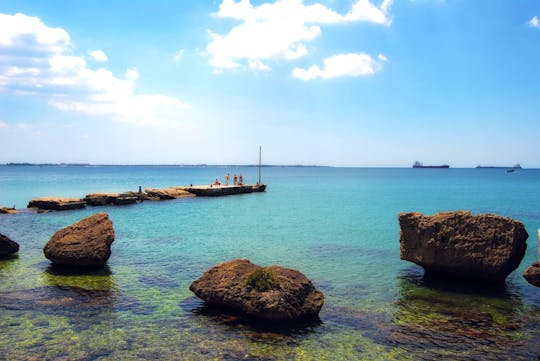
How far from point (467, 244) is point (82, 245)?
61.5 ft

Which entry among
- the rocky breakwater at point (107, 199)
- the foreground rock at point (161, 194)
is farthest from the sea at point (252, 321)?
the foreground rock at point (161, 194)

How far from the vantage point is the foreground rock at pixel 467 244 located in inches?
727

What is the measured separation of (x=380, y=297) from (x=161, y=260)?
12.8 metres

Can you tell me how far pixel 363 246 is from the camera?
96.5ft

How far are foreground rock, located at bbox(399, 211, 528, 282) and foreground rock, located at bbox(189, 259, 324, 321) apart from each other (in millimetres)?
7328

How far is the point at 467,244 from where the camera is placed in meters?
19.0

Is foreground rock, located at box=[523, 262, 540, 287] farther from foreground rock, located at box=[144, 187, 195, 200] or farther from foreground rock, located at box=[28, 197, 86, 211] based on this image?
foreground rock, located at box=[144, 187, 195, 200]

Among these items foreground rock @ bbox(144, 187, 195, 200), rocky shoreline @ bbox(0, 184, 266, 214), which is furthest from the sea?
foreground rock @ bbox(144, 187, 195, 200)

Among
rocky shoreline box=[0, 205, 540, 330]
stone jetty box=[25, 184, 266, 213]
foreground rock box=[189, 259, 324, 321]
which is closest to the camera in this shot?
foreground rock box=[189, 259, 324, 321]

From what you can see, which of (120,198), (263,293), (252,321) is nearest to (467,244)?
(263,293)

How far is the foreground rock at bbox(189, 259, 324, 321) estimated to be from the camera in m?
14.4

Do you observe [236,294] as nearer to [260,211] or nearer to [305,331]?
[305,331]

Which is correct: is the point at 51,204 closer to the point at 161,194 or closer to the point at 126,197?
the point at 126,197

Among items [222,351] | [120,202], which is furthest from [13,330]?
[120,202]
